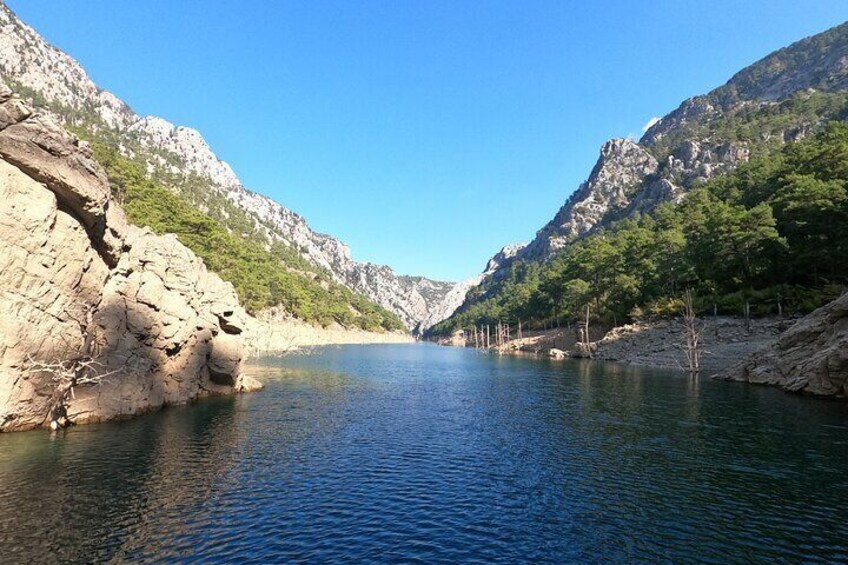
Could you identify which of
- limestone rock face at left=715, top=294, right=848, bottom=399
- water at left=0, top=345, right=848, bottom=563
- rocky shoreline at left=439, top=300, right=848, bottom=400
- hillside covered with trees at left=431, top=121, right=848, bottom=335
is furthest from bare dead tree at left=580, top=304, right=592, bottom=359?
water at left=0, top=345, right=848, bottom=563

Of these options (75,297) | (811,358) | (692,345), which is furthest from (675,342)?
(75,297)

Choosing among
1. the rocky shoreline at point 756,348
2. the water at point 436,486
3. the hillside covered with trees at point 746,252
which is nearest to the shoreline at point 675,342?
the rocky shoreline at point 756,348

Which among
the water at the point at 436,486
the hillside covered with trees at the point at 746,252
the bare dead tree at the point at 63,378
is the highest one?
the hillside covered with trees at the point at 746,252

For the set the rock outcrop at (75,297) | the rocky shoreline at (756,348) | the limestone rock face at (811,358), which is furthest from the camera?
the rocky shoreline at (756,348)

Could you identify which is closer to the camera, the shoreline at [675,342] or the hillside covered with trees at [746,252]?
the hillside covered with trees at [746,252]

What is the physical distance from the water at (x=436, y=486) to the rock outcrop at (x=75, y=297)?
3.54 meters

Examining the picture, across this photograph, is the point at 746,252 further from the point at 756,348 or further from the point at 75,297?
the point at 75,297

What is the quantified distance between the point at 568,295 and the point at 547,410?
88954 millimetres

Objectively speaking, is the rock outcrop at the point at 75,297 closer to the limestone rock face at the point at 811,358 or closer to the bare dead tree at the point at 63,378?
the bare dead tree at the point at 63,378

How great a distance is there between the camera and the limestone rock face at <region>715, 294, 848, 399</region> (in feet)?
145

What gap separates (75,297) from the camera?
33625 mm

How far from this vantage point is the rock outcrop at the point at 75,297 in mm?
29094

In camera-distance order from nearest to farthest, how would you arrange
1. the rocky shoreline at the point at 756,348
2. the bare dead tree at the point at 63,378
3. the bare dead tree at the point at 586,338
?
the bare dead tree at the point at 63,378, the rocky shoreline at the point at 756,348, the bare dead tree at the point at 586,338

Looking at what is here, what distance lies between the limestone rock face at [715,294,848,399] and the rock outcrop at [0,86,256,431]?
219 ft
